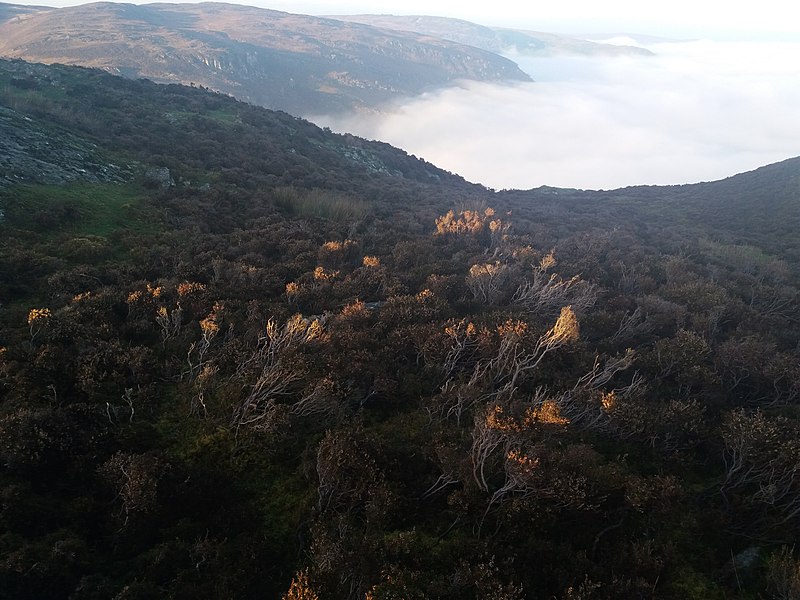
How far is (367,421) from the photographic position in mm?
9156

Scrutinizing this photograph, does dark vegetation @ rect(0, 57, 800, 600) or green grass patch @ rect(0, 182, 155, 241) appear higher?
green grass patch @ rect(0, 182, 155, 241)

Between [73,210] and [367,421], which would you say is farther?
[73,210]

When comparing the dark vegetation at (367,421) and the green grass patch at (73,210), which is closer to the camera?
the dark vegetation at (367,421)

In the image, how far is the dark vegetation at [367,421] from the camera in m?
5.97

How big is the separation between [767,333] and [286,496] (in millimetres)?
16016

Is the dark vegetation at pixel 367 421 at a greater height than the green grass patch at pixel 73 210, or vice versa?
the green grass patch at pixel 73 210

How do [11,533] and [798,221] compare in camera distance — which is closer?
[11,533]

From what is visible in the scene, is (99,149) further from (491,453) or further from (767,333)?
(767,333)

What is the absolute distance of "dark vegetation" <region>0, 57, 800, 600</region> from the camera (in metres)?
5.97

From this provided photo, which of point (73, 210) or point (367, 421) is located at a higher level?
point (73, 210)

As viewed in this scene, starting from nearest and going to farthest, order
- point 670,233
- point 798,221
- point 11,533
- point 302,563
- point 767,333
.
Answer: point 11,533 < point 302,563 < point 767,333 < point 670,233 < point 798,221

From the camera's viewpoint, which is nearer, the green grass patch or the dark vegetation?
the dark vegetation

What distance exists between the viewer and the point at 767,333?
1389 cm

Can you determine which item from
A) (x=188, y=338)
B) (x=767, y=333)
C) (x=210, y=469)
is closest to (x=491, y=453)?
(x=210, y=469)
